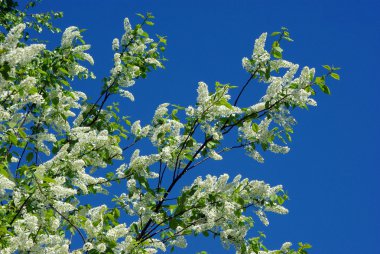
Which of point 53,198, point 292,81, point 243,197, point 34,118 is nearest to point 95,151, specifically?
point 34,118

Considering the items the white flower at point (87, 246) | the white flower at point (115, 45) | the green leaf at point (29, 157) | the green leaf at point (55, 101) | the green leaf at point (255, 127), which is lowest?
the white flower at point (87, 246)

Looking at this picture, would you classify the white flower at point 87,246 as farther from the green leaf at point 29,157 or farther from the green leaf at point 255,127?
the green leaf at point 255,127

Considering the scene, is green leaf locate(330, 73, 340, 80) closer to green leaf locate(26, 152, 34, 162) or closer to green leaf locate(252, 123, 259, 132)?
green leaf locate(252, 123, 259, 132)

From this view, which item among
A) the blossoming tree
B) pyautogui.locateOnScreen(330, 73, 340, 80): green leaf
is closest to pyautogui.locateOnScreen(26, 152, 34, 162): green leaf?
the blossoming tree

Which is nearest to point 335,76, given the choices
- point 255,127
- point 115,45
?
point 255,127

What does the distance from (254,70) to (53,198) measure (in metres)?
3.39

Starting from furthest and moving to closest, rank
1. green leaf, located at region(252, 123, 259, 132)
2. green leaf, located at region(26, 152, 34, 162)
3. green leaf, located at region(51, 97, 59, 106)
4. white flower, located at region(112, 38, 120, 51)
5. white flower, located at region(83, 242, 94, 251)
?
white flower, located at region(112, 38, 120, 51) → green leaf, located at region(252, 123, 259, 132) → green leaf, located at region(51, 97, 59, 106) → green leaf, located at region(26, 152, 34, 162) → white flower, located at region(83, 242, 94, 251)

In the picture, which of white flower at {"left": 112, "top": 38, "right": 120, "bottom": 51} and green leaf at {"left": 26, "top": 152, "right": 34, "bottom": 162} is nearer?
green leaf at {"left": 26, "top": 152, "right": 34, "bottom": 162}

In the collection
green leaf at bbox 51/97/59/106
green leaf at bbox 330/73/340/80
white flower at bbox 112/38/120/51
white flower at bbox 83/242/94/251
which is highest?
white flower at bbox 112/38/120/51

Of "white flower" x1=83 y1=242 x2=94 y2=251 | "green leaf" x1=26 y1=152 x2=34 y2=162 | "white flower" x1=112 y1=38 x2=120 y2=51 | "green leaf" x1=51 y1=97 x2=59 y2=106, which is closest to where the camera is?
"white flower" x1=83 y1=242 x2=94 y2=251

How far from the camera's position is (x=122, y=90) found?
27.8 ft

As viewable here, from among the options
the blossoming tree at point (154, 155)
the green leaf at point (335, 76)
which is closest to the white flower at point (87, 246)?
the blossoming tree at point (154, 155)

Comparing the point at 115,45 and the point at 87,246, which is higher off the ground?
the point at 115,45

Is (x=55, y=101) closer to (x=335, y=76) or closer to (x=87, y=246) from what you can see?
(x=87, y=246)
